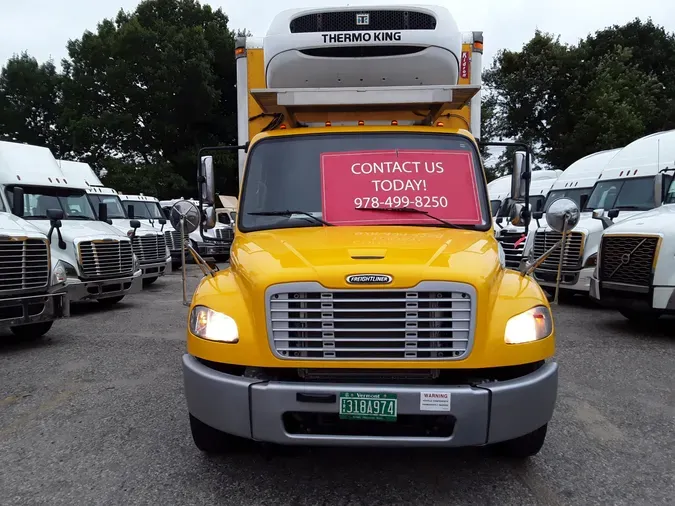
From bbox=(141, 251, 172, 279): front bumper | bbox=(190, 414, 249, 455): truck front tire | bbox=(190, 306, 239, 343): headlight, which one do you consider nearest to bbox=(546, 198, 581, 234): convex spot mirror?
bbox=(190, 306, 239, 343): headlight

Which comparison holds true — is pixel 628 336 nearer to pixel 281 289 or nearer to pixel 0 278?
pixel 281 289

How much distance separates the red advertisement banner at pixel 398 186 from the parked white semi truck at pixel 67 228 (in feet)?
21.3

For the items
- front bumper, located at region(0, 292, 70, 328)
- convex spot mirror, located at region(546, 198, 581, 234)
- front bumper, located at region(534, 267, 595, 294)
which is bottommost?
front bumper, located at region(534, 267, 595, 294)

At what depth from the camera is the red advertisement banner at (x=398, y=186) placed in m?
4.21

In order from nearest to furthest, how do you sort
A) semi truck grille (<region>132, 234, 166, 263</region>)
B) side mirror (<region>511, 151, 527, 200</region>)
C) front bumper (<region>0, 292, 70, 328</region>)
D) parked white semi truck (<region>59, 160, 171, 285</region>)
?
side mirror (<region>511, 151, 527, 200</region>), front bumper (<region>0, 292, 70, 328</region>), parked white semi truck (<region>59, 160, 171, 285</region>), semi truck grille (<region>132, 234, 166, 263</region>)

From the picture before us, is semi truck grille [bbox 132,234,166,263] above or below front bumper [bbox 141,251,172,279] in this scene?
above

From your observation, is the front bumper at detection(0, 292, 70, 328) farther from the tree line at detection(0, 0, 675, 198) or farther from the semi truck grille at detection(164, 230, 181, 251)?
the tree line at detection(0, 0, 675, 198)

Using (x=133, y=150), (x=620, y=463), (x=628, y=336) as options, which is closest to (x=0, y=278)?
(x=620, y=463)

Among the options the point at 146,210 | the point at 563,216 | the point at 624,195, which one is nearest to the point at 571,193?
the point at 624,195

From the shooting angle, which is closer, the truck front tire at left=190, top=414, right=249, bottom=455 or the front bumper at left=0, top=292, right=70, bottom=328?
the truck front tire at left=190, top=414, right=249, bottom=455

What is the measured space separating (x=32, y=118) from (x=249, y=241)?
42.9 metres

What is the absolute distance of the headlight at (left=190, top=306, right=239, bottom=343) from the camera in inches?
130

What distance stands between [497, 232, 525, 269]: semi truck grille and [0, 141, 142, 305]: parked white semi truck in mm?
7231

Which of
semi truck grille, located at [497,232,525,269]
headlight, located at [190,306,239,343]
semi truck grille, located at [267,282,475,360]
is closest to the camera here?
semi truck grille, located at [267,282,475,360]
